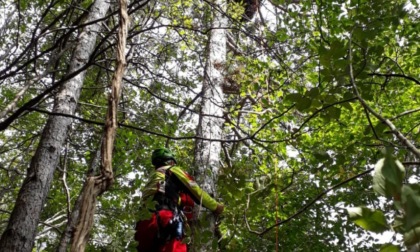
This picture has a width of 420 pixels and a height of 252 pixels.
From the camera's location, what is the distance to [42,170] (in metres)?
3.87

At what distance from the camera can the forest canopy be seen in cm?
159

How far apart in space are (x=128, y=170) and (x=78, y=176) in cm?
252

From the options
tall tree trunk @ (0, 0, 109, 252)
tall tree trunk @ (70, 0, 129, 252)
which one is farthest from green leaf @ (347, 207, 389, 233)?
tall tree trunk @ (0, 0, 109, 252)

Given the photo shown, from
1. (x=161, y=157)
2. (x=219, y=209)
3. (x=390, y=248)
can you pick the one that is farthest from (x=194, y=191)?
(x=390, y=248)

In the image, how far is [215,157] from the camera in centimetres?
504

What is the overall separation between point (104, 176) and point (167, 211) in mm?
2595

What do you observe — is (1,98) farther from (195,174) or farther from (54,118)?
(195,174)

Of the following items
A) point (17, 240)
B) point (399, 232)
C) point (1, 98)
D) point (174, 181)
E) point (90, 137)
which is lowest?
point (399, 232)

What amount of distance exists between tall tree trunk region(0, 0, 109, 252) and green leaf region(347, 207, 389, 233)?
333 cm

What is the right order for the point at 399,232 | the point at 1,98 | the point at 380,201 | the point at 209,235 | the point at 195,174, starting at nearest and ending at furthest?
the point at 399,232 < the point at 209,235 < the point at 195,174 < the point at 380,201 < the point at 1,98

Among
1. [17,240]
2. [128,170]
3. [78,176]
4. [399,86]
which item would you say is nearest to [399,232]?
[17,240]

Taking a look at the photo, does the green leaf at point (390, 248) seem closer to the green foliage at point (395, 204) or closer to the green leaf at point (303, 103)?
the green foliage at point (395, 204)

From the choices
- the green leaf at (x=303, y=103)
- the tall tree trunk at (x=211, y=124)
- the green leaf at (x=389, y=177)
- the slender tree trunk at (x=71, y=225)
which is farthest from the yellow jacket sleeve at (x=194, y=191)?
the green leaf at (x=389, y=177)

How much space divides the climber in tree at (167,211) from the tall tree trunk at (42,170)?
96 cm
